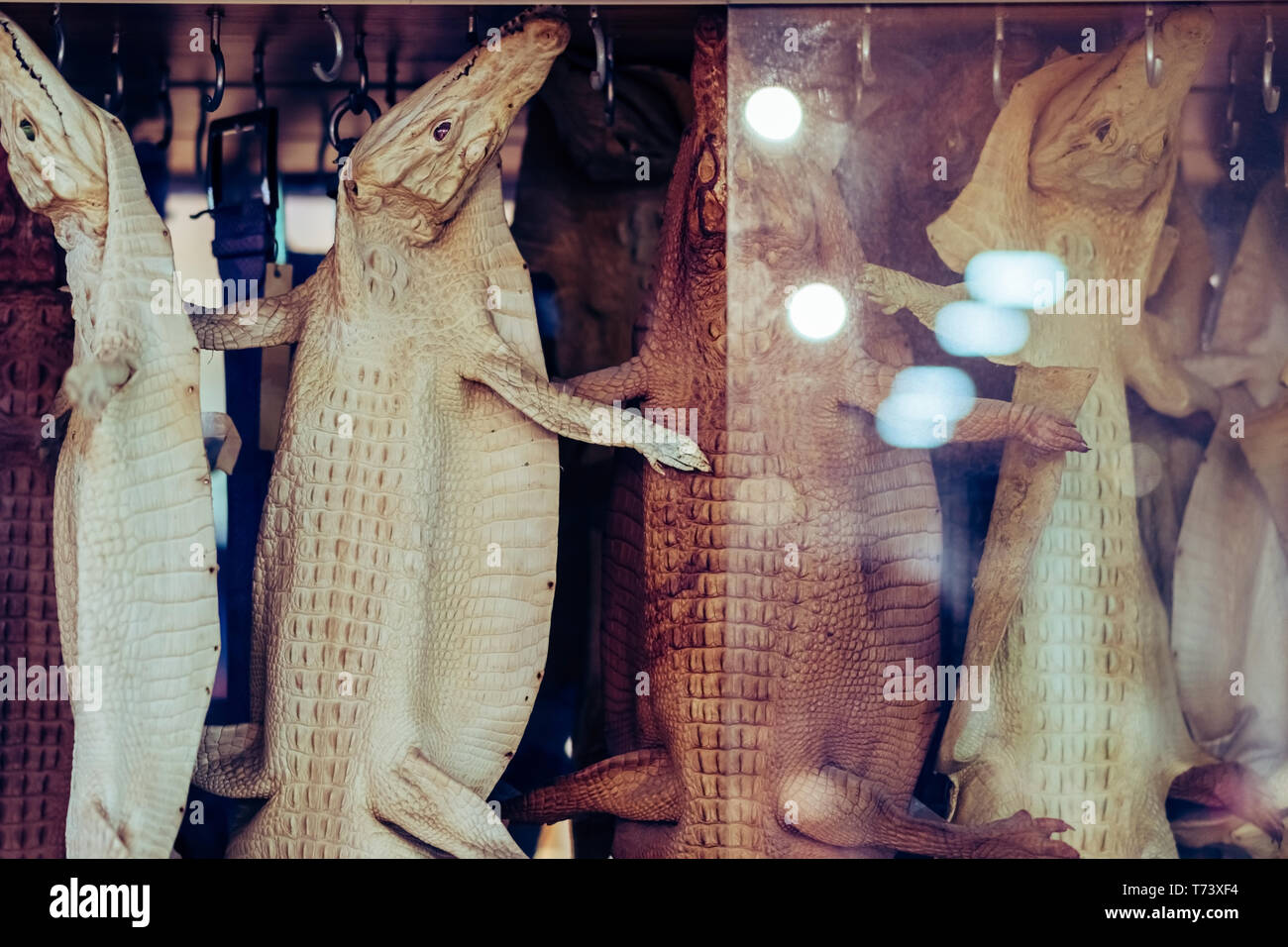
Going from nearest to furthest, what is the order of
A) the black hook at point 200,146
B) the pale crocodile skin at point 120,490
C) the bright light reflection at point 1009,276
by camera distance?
the pale crocodile skin at point 120,490, the bright light reflection at point 1009,276, the black hook at point 200,146

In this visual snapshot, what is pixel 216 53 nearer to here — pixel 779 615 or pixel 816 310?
pixel 816 310

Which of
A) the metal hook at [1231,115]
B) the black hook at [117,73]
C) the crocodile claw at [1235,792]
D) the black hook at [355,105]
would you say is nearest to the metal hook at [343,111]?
the black hook at [355,105]

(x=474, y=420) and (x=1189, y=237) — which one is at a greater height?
(x=1189, y=237)

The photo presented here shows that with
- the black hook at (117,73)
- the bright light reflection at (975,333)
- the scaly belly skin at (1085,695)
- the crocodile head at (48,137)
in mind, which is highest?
the black hook at (117,73)

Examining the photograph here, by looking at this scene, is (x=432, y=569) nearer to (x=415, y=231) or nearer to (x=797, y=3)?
(x=415, y=231)

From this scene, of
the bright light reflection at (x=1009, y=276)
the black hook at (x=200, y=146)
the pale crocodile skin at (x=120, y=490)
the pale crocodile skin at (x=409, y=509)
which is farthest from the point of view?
the black hook at (x=200, y=146)

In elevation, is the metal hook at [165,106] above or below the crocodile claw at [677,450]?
above

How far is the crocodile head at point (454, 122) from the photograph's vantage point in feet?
5.74

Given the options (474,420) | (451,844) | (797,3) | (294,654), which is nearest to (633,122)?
(797,3)

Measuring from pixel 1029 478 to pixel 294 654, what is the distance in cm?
84

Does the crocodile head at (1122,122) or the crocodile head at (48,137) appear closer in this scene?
the crocodile head at (48,137)

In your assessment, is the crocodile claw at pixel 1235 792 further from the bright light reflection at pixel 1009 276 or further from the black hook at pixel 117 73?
the black hook at pixel 117 73

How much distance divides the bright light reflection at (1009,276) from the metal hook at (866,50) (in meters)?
0.24
